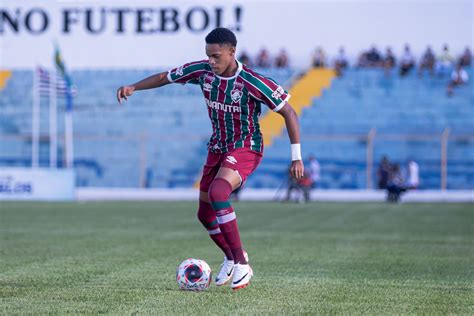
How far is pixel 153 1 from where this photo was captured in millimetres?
41562

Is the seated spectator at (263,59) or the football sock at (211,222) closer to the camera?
the football sock at (211,222)

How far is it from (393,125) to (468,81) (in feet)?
12.7

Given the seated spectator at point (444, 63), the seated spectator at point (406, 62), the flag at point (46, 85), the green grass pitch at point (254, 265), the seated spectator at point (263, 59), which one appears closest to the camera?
the green grass pitch at point (254, 265)

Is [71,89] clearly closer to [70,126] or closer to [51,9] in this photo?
[70,126]

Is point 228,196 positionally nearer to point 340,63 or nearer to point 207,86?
point 207,86

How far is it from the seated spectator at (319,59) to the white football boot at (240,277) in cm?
3288

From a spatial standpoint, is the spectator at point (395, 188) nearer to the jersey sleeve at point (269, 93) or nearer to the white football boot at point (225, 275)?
the white football boot at point (225, 275)

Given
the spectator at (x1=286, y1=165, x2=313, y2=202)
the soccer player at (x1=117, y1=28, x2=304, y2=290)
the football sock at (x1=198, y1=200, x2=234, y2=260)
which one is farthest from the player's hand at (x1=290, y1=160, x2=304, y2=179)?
the spectator at (x1=286, y1=165, x2=313, y2=202)

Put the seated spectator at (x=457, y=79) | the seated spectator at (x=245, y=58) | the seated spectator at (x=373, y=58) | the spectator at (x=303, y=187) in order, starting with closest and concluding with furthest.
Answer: the spectator at (x=303, y=187) → the seated spectator at (x=457, y=79) → the seated spectator at (x=373, y=58) → the seated spectator at (x=245, y=58)

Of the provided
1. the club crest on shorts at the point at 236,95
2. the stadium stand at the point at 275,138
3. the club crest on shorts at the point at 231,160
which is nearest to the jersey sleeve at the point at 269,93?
the club crest on shorts at the point at 236,95

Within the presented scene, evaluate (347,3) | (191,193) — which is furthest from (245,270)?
(347,3)

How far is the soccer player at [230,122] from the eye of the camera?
8047 millimetres

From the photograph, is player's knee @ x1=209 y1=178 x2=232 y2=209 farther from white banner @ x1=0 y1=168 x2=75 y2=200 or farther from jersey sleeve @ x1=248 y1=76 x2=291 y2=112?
white banner @ x1=0 y1=168 x2=75 y2=200

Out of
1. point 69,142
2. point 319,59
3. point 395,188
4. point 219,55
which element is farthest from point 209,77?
point 319,59
